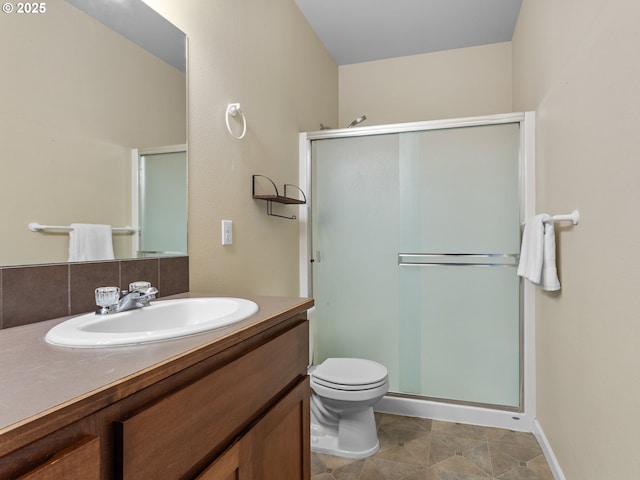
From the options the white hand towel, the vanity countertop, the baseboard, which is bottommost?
→ the baseboard

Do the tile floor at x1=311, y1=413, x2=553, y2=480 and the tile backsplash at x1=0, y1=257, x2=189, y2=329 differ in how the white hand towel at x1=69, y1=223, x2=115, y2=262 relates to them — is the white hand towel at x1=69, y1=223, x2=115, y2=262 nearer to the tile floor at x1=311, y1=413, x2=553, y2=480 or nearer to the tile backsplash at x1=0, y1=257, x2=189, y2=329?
the tile backsplash at x1=0, y1=257, x2=189, y2=329

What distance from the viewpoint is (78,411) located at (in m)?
0.46

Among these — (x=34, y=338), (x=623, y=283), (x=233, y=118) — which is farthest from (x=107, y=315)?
(x=623, y=283)

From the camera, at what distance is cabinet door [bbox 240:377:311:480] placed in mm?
828

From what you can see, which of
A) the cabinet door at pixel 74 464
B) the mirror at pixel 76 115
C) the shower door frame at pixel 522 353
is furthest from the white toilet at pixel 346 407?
the cabinet door at pixel 74 464

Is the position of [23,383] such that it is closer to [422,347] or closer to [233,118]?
[233,118]

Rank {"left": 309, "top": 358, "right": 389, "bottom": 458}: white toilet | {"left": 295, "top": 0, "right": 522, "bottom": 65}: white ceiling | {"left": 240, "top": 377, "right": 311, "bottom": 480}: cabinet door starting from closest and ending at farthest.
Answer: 1. {"left": 240, "top": 377, "right": 311, "bottom": 480}: cabinet door
2. {"left": 309, "top": 358, "right": 389, "bottom": 458}: white toilet
3. {"left": 295, "top": 0, "right": 522, "bottom": 65}: white ceiling

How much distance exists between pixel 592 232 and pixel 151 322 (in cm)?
140

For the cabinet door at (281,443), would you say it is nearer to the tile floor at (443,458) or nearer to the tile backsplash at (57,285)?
the tile backsplash at (57,285)

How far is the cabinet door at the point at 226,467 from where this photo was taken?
2.24 feet

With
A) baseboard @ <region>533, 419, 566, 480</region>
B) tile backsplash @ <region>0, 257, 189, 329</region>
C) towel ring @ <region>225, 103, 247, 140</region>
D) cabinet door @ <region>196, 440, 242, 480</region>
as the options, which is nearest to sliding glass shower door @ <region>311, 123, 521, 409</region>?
baseboard @ <region>533, 419, 566, 480</region>

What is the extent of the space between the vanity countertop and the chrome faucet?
0.13 meters

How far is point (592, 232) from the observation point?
1.22m

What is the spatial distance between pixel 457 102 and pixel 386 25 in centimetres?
83
